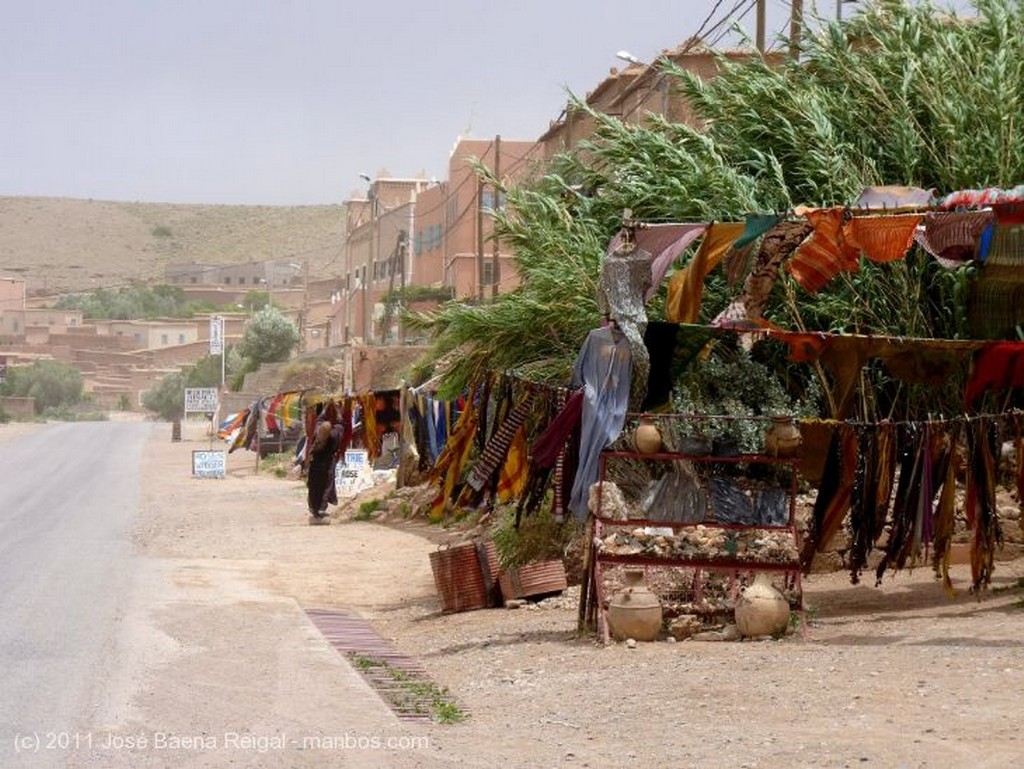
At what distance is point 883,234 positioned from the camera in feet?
41.9

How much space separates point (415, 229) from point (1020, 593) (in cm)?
5765

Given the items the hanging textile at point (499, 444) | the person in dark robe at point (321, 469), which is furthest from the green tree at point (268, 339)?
the hanging textile at point (499, 444)

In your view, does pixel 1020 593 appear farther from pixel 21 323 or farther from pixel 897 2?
pixel 21 323

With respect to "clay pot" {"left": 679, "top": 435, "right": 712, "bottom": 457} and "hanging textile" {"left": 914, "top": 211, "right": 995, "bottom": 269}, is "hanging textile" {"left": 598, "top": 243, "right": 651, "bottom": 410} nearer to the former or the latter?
"clay pot" {"left": 679, "top": 435, "right": 712, "bottom": 457}

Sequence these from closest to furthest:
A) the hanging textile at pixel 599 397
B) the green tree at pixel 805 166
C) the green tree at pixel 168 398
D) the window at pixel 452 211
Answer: the hanging textile at pixel 599 397 < the green tree at pixel 805 166 < the window at pixel 452 211 < the green tree at pixel 168 398

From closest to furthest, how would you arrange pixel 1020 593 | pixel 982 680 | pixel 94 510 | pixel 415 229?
pixel 982 680
pixel 1020 593
pixel 94 510
pixel 415 229

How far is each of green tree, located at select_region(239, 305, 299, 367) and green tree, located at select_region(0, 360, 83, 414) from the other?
18.1m

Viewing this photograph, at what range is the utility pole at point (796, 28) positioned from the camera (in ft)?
57.1

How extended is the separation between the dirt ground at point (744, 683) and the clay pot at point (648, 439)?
5.14 feet

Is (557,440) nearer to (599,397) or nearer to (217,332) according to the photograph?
(599,397)

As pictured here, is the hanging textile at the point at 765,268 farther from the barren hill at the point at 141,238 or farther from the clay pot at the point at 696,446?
the barren hill at the point at 141,238

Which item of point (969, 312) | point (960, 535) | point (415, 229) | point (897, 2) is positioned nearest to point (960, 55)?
Result: point (897, 2)

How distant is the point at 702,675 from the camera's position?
10.8 m

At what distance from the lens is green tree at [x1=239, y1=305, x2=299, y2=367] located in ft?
288
